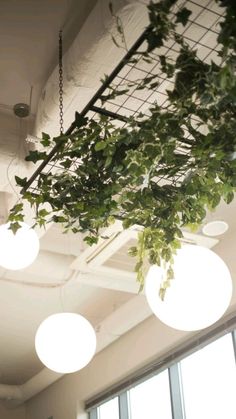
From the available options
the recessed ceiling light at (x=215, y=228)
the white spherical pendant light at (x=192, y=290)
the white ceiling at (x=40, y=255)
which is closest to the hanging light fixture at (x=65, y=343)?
the white ceiling at (x=40, y=255)

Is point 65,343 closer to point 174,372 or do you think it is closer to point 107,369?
point 174,372

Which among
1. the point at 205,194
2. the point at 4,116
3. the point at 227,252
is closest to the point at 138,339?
the point at 227,252

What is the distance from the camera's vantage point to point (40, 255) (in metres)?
3.84

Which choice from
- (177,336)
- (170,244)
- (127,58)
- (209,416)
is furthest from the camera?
(177,336)

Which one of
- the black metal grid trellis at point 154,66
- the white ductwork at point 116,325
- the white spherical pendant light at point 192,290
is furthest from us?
the white ductwork at point 116,325

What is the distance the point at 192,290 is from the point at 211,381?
1866 millimetres

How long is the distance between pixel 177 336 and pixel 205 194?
256cm

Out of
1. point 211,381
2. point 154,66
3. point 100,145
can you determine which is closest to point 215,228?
point 211,381

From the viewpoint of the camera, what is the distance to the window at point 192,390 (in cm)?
371

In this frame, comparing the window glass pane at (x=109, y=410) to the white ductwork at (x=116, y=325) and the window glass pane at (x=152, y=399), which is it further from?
the white ductwork at (x=116, y=325)

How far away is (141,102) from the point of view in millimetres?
2393

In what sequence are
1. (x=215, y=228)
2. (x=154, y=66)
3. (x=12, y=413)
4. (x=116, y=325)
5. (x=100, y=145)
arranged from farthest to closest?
1. (x=12, y=413)
2. (x=116, y=325)
3. (x=215, y=228)
4. (x=154, y=66)
5. (x=100, y=145)

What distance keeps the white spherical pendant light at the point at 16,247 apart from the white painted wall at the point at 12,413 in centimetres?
418

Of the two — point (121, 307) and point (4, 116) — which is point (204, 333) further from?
point (4, 116)
